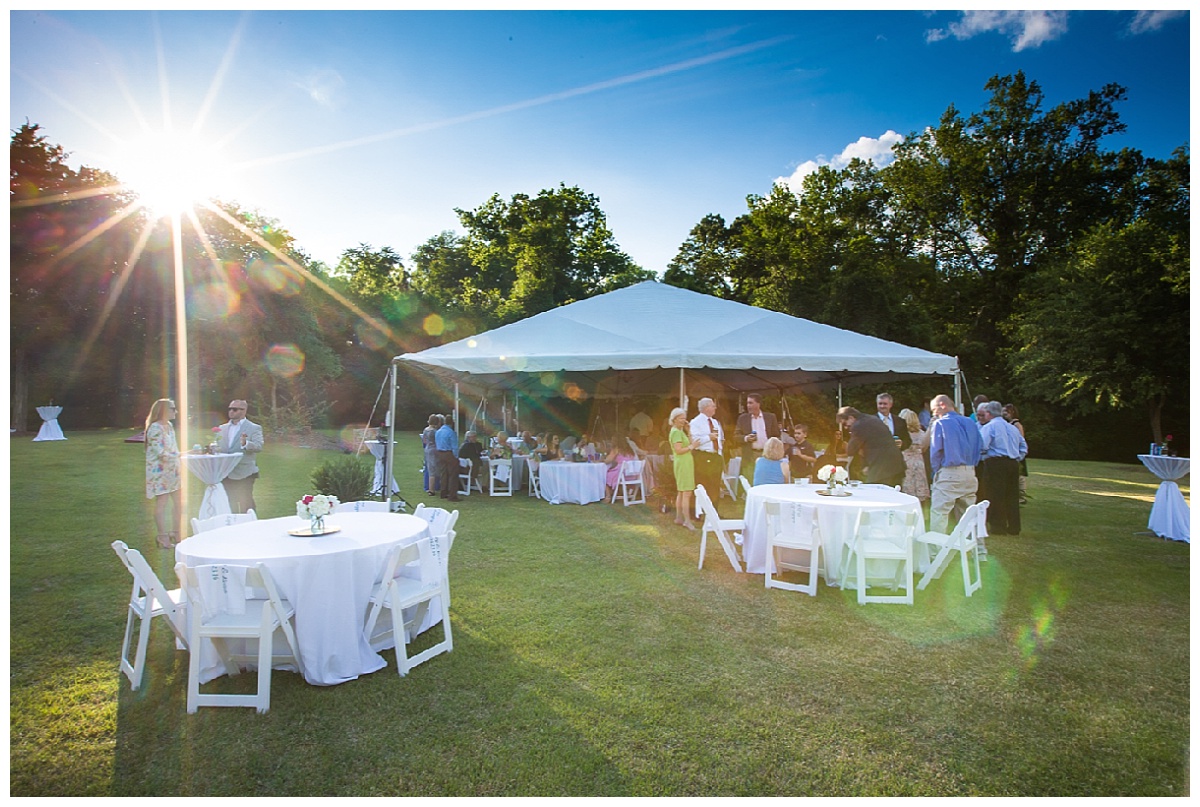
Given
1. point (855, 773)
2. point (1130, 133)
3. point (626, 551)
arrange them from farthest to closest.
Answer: point (1130, 133) < point (626, 551) < point (855, 773)

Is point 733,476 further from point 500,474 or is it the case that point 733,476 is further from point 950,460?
point 950,460

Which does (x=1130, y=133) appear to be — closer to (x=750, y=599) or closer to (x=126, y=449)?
(x=750, y=599)

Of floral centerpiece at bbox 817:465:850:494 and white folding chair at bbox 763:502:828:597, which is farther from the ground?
floral centerpiece at bbox 817:465:850:494

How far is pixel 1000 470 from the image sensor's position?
6766 millimetres

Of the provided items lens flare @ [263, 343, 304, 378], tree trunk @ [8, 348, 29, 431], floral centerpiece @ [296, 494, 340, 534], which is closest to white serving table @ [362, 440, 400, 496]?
floral centerpiece @ [296, 494, 340, 534]

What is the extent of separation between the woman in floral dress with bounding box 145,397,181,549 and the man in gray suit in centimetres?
47

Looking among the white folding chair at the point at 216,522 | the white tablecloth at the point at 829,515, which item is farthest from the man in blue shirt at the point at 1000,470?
the white folding chair at the point at 216,522

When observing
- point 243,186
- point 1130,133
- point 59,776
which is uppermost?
point 1130,133

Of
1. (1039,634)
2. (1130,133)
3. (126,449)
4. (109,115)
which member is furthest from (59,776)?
(1130,133)

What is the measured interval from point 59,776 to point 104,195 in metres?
26.6

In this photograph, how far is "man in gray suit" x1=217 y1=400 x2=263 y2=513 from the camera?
6480 millimetres

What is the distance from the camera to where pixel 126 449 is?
55.3 ft

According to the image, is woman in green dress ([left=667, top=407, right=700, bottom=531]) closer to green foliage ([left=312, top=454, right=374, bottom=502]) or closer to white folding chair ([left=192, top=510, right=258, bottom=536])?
white folding chair ([left=192, top=510, right=258, bottom=536])

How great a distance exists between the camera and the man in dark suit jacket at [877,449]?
6023 millimetres
